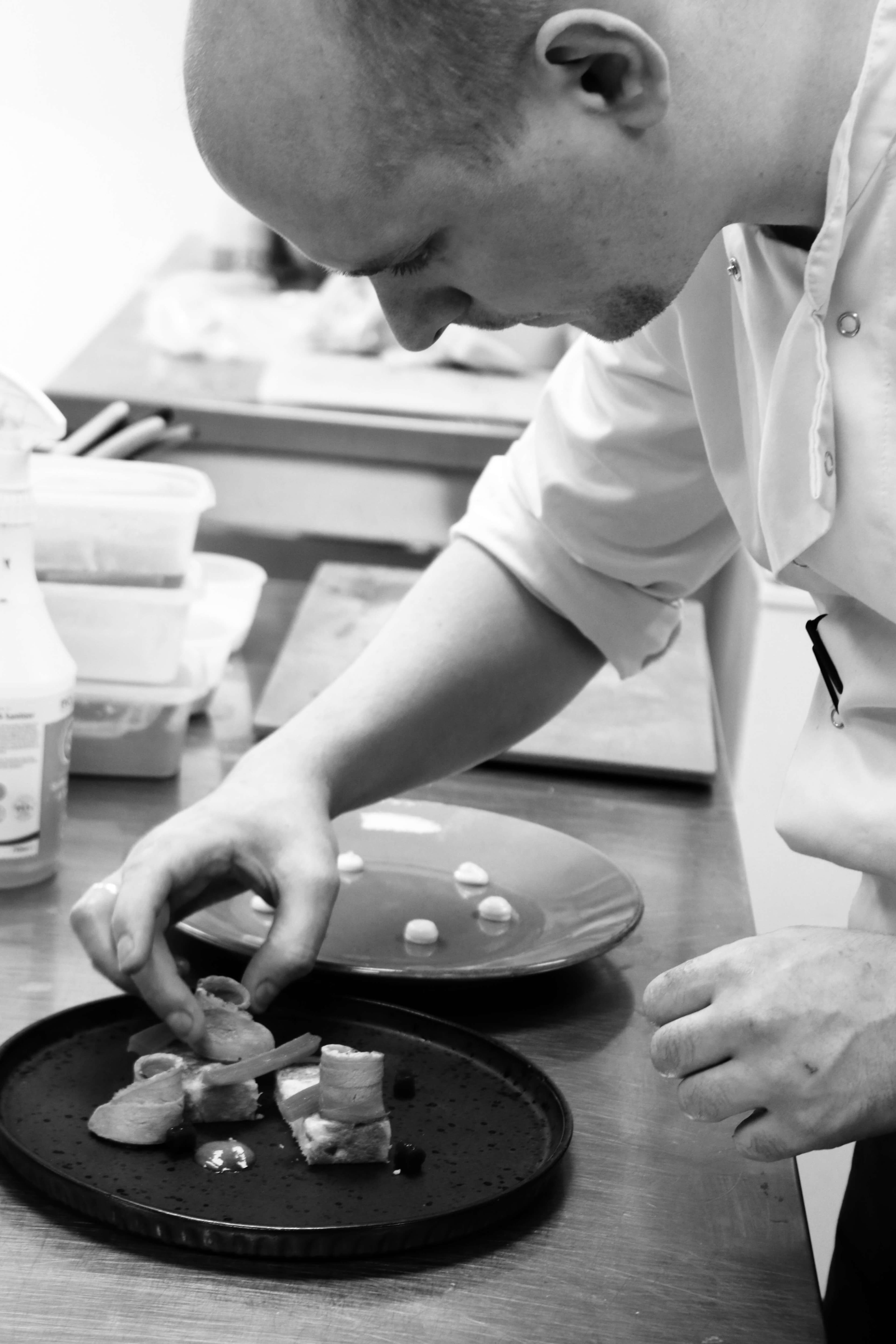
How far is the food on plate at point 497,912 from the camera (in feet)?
3.90

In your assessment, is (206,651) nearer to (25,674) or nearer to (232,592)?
(232,592)

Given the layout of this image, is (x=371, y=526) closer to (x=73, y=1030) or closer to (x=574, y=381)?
(x=574, y=381)

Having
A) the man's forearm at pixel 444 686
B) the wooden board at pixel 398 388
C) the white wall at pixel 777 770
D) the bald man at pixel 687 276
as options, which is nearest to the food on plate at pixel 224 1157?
the bald man at pixel 687 276

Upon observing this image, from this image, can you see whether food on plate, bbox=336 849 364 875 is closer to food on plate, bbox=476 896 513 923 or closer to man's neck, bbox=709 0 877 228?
food on plate, bbox=476 896 513 923

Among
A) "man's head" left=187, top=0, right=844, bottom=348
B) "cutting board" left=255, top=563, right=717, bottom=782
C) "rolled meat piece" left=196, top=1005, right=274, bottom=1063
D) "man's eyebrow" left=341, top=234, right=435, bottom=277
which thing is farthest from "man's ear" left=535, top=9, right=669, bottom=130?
"cutting board" left=255, top=563, right=717, bottom=782

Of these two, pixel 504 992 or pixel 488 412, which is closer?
pixel 504 992

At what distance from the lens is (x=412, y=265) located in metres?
0.89

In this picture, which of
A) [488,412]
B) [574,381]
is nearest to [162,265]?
[488,412]

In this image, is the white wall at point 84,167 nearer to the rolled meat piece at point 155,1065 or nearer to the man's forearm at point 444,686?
the man's forearm at point 444,686

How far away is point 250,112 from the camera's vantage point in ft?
2.64

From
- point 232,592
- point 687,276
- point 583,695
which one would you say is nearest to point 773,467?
point 687,276

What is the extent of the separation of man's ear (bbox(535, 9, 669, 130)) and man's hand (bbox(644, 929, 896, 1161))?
449 millimetres

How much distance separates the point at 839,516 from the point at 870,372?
9cm

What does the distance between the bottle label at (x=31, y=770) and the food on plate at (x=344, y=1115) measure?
15.0 inches
